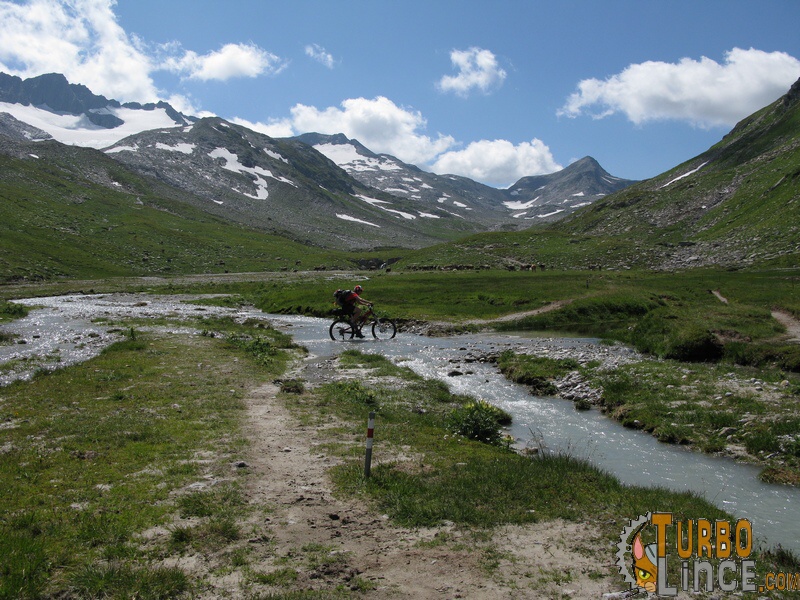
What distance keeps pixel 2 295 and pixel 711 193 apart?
513ft

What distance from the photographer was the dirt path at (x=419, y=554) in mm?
7898

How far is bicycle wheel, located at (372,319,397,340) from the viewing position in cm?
4058

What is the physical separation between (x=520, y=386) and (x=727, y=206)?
414ft

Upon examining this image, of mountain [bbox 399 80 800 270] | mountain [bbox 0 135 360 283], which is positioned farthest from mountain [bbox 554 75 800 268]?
mountain [bbox 0 135 360 283]

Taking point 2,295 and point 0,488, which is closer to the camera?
point 0,488

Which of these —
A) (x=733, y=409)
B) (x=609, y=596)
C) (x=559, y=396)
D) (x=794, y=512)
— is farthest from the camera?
(x=559, y=396)

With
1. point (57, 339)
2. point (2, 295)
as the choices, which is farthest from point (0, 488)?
point (2, 295)

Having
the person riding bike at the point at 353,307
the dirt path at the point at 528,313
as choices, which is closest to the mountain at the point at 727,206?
the dirt path at the point at 528,313

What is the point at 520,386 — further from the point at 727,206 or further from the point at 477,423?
the point at 727,206

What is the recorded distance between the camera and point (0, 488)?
34.6 feet

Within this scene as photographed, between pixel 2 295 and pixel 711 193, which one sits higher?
pixel 711 193

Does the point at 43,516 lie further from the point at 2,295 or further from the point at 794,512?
the point at 2,295

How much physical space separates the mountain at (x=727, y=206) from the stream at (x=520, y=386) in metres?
70.6

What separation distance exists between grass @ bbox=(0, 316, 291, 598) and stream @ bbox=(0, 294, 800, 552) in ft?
22.1
